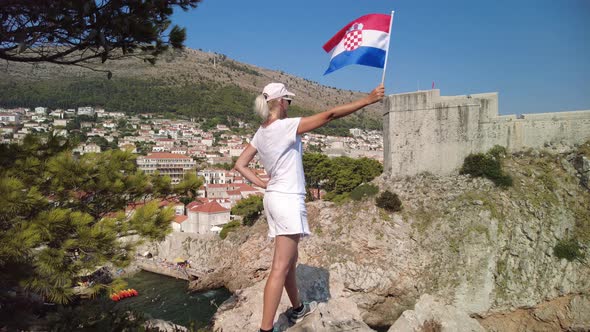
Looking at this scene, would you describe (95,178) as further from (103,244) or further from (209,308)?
(209,308)

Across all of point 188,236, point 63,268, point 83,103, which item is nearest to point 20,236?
point 63,268

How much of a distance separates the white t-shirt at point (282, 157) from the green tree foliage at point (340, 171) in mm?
24719

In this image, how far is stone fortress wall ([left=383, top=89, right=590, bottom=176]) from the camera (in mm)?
17734

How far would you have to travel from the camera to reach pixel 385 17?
4.04 meters

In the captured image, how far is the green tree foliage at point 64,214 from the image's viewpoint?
3211 mm

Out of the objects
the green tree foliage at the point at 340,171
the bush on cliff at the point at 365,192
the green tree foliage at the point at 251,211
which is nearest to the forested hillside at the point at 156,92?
the green tree foliage at the point at 340,171

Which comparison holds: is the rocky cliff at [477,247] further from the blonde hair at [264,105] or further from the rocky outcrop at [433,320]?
the blonde hair at [264,105]

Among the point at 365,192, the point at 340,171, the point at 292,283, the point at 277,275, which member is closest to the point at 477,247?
the point at 365,192

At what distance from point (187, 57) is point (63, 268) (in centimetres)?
14584

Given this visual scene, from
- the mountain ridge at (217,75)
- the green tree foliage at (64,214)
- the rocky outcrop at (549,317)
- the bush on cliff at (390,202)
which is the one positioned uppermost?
the mountain ridge at (217,75)

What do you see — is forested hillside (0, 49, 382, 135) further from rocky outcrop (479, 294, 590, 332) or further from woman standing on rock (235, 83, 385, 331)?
woman standing on rock (235, 83, 385, 331)

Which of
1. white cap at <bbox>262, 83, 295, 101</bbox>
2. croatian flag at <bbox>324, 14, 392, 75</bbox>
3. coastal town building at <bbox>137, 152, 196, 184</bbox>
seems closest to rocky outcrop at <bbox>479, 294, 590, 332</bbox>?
croatian flag at <bbox>324, 14, 392, 75</bbox>

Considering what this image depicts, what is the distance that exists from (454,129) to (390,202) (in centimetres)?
455

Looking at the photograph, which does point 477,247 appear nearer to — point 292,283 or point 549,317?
point 549,317
